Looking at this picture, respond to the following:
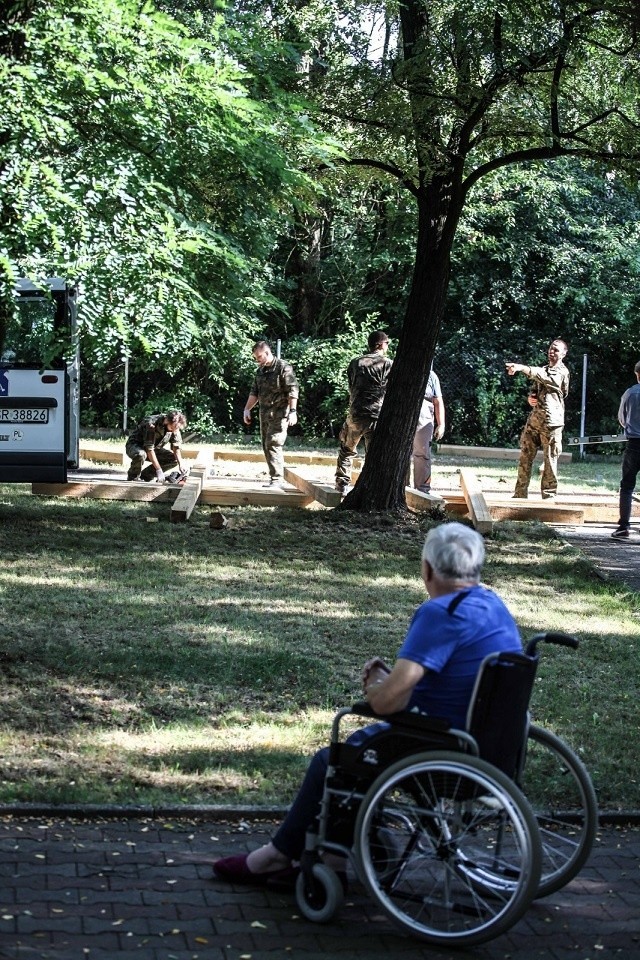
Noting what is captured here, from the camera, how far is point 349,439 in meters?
15.1

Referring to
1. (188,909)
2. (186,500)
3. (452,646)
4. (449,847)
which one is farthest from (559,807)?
(186,500)

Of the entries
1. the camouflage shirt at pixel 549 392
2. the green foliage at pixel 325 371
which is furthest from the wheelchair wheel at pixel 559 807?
the green foliage at pixel 325 371

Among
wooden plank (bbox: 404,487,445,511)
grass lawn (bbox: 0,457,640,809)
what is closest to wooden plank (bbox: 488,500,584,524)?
grass lawn (bbox: 0,457,640,809)

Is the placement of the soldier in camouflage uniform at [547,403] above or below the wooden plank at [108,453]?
above

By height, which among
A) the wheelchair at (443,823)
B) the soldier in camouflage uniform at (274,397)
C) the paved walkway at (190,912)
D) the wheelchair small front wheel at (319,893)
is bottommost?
the paved walkway at (190,912)

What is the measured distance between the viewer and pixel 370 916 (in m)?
4.55

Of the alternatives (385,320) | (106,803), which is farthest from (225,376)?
(106,803)

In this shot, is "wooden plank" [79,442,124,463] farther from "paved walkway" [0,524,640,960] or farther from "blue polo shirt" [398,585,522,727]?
"blue polo shirt" [398,585,522,727]

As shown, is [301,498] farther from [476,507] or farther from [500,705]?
[500,705]

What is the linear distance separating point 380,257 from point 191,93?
2107cm

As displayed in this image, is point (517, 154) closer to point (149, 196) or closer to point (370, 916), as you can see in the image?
point (149, 196)

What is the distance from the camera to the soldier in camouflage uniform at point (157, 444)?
15227 mm

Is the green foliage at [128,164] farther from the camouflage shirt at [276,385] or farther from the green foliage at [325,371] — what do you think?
the green foliage at [325,371]

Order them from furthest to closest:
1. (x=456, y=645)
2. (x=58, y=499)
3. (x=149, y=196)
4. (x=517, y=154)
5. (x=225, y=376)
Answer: (x=225, y=376)
(x=58, y=499)
(x=517, y=154)
(x=149, y=196)
(x=456, y=645)
